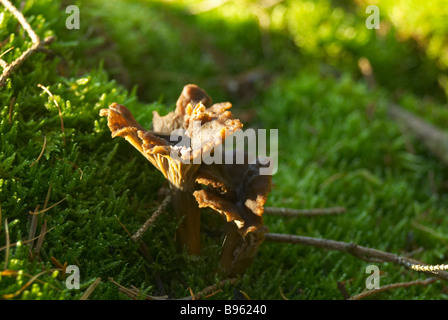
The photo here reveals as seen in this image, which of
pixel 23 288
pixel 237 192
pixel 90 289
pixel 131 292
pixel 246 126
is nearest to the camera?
pixel 23 288

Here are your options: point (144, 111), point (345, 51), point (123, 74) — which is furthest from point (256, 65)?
point (144, 111)

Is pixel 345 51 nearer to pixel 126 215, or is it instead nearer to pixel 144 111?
pixel 144 111

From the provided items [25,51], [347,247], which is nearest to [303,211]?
[347,247]

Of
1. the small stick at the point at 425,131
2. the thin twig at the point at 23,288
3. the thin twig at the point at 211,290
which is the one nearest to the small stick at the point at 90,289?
the thin twig at the point at 23,288

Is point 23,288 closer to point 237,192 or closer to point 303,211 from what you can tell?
point 237,192

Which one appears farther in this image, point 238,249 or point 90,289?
point 238,249

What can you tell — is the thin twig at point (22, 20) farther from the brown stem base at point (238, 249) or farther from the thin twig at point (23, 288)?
the brown stem base at point (238, 249)
